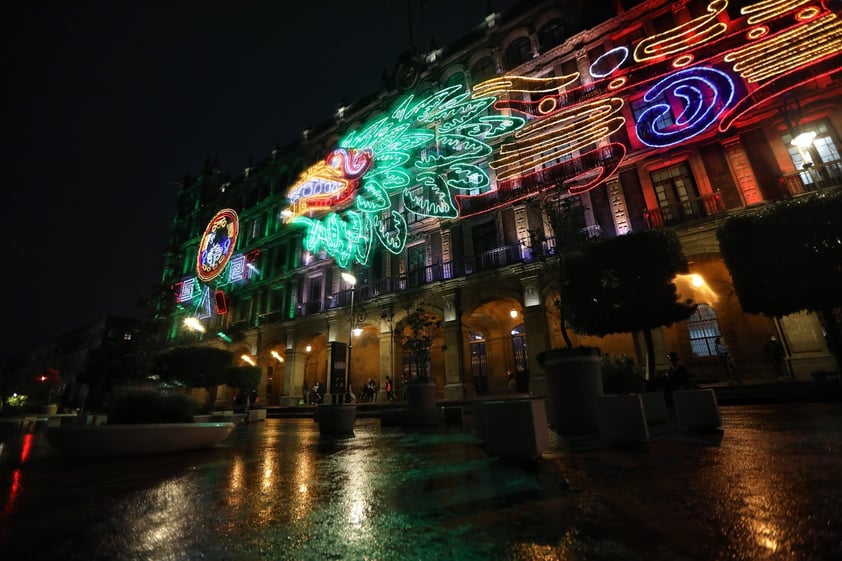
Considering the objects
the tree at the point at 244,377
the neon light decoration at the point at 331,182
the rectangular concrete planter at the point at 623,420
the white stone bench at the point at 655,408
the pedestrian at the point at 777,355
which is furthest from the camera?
the tree at the point at 244,377

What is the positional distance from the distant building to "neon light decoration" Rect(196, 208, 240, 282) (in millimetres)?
11151

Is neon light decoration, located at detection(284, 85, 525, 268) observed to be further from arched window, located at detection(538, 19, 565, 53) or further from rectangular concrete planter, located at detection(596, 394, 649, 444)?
rectangular concrete planter, located at detection(596, 394, 649, 444)

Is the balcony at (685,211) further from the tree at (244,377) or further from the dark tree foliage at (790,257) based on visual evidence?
the tree at (244,377)

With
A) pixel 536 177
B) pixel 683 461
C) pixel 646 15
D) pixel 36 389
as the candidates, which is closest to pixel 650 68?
pixel 646 15

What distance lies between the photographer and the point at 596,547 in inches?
62.3

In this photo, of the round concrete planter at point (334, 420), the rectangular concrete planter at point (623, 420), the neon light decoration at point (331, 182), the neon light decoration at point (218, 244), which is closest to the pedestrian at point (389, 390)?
the neon light decoration at point (331, 182)

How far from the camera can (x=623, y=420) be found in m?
4.07

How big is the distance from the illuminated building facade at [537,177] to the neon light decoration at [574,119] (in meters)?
0.09

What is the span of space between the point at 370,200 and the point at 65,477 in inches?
664

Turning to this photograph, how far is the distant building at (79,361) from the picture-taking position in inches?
1283

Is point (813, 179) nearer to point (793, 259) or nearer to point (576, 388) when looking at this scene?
point (793, 259)

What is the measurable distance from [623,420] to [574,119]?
51.8 ft

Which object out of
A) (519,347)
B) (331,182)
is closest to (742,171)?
(519,347)

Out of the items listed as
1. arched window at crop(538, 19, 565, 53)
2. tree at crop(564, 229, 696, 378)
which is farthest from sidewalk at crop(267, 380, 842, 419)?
arched window at crop(538, 19, 565, 53)
